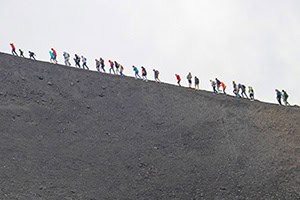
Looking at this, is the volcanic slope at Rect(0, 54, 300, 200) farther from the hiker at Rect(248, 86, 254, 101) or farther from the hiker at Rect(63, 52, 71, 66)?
the hiker at Rect(248, 86, 254, 101)

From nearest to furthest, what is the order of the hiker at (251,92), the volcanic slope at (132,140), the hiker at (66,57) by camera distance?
the volcanic slope at (132,140)
the hiker at (66,57)
the hiker at (251,92)

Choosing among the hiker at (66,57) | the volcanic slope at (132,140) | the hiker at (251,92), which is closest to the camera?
the volcanic slope at (132,140)

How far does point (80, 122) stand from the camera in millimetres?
37500

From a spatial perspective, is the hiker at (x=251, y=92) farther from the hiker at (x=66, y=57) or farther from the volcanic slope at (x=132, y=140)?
the hiker at (x=66, y=57)

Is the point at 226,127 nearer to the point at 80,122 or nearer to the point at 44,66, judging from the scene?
the point at 80,122

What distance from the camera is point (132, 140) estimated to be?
120 ft

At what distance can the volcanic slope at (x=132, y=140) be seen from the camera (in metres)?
31.7

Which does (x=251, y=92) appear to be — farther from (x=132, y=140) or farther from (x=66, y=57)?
(x=66, y=57)

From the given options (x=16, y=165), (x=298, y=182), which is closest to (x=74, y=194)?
(x=16, y=165)

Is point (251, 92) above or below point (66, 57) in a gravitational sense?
below

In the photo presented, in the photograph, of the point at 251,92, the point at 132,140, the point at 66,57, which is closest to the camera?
the point at 132,140

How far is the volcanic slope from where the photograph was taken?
3172 cm

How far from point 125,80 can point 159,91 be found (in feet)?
8.69

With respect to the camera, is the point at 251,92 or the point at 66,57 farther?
the point at 251,92
